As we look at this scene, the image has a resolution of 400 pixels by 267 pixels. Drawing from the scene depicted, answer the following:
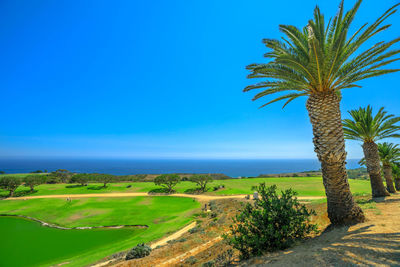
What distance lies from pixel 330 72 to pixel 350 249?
25.4 ft

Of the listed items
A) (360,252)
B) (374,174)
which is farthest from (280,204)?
(374,174)

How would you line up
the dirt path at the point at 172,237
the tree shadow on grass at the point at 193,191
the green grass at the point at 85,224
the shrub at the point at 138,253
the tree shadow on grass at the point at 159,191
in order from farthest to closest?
the tree shadow on grass at the point at 159,191
the tree shadow on grass at the point at 193,191
the green grass at the point at 85,224
the dirt path at the point at 172,237
the shrub at the point at 138,253

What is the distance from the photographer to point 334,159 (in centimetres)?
805

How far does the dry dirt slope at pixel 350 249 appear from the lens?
484cm

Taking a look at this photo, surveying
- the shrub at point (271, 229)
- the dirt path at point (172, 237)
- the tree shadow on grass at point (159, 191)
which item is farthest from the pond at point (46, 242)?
the tree shadow on grass at point (159, 191)

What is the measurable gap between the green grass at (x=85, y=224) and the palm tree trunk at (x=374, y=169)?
19874mm

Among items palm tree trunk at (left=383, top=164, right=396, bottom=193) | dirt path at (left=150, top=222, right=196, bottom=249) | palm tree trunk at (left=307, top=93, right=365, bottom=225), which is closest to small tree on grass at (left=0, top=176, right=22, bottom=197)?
dirt path at (left=150, top=222, right=196, bottom=249)

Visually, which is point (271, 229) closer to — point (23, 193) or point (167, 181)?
point (167, 181)

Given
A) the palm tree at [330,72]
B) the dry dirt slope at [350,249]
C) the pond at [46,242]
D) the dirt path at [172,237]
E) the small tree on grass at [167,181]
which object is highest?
the palm tree at [330,72]

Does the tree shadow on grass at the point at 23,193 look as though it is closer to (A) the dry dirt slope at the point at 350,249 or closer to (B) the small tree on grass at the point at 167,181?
(B) the small tree on grass at the point at 167,181

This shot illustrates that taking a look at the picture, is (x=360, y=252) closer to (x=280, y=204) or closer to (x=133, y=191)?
(x=280, y=204)

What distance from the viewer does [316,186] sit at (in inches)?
1564

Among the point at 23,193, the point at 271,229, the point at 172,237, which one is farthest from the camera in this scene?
the point at 23,193

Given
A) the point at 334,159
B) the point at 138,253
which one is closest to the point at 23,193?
the point at 138,253
